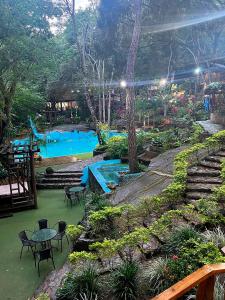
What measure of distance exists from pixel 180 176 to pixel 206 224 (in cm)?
184

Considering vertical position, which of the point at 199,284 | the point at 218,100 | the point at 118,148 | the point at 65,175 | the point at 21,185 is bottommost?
the point at 65,175

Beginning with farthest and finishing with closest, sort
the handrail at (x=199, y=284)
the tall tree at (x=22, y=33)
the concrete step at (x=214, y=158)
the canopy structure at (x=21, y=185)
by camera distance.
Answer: the canopy structure at (x=21, y=185) → the tall tree at (x=22, y=33) → the concrete step at (x=214, y=158) → the handrail at (x=199, y=284)

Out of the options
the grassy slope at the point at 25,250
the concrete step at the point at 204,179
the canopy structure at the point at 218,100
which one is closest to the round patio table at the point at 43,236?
the grassy slope at the point at 25,250

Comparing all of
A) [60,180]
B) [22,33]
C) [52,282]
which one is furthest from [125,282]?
[60,180]

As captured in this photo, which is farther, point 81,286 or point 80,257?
point 80,257

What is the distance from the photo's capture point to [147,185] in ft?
27.0

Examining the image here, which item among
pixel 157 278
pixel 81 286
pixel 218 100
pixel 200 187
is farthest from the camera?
pixel 218 100

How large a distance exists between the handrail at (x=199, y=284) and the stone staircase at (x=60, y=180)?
36.8 ft

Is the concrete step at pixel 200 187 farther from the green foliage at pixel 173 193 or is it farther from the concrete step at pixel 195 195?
the green foliage at pixel 173 193

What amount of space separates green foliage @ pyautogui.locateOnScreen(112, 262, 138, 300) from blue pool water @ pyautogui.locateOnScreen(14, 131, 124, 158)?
1779cm

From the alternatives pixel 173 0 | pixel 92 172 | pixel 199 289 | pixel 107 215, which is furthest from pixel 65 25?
pixel 199 289

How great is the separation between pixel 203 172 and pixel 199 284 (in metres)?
5.85

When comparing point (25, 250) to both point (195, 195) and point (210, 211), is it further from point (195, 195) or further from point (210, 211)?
point (210, 211)

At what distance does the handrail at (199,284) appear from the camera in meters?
1.79
